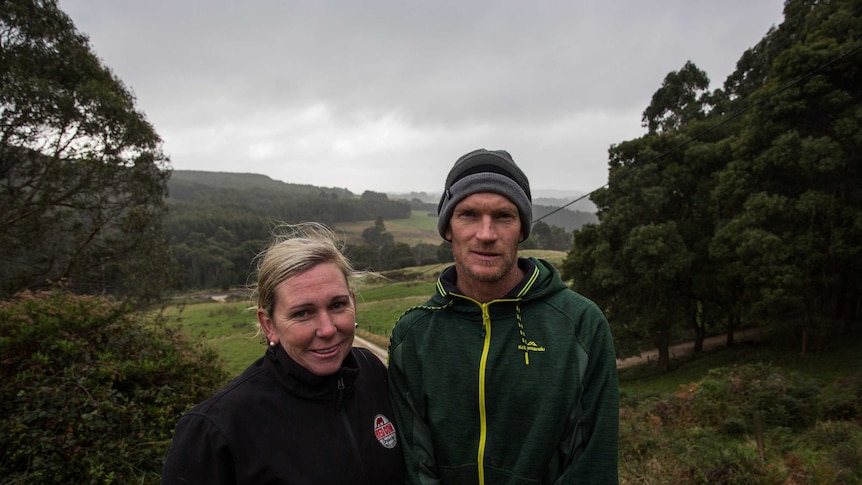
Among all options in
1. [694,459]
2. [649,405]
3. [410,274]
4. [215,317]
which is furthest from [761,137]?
[410,274]

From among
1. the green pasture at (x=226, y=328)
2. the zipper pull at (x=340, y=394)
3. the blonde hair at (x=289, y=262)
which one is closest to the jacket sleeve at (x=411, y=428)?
the zipper pull at (x=340, y=394)

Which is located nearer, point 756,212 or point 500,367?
point 500,367

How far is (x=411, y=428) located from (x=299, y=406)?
1.69 feet

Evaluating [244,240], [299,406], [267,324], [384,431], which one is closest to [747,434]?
[384,431]

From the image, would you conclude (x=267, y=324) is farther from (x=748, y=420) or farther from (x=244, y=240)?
(x=244, y=240)

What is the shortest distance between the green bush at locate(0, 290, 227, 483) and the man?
11.1 feet

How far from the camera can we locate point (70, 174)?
10508 millimetres

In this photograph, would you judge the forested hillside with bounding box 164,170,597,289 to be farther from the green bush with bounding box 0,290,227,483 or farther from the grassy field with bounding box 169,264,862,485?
the green bush with bounding box 0,290,227,483

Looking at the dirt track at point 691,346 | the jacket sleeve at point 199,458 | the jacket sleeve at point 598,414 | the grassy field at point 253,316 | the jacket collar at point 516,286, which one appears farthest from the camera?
the grassy field at point 253,316

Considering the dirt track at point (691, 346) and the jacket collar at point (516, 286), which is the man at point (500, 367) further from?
the dirt track at point (691, 346)

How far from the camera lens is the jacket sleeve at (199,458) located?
1.39 meters

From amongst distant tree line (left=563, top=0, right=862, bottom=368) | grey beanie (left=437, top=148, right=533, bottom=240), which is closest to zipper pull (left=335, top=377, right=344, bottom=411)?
grey beanie (left=437, top=148, right=533, bottom=240)

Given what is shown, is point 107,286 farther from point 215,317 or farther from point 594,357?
point 215,317

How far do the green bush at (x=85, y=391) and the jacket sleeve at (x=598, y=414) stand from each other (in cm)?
391
